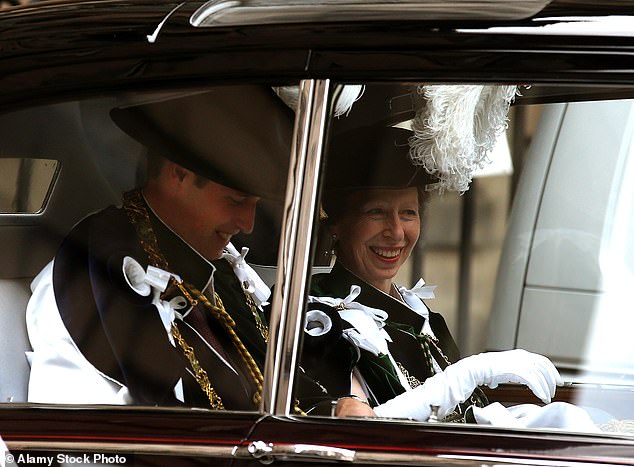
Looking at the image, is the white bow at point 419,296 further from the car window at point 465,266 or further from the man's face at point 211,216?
the man's face at point 211,216

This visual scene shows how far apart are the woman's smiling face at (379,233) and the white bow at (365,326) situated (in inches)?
2.1

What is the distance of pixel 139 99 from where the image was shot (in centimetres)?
200

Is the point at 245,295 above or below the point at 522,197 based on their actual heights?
below

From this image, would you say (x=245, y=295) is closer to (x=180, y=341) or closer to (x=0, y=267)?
(x=180, y=341)

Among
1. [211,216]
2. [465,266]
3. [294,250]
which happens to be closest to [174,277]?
[211,216]

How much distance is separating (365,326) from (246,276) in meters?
0.26

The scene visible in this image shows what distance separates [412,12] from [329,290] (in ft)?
1.80

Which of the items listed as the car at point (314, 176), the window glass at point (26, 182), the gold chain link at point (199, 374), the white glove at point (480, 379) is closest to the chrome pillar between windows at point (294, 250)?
the car at point (314, 176)

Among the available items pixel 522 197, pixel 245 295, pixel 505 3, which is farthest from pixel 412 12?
pixel 245 295

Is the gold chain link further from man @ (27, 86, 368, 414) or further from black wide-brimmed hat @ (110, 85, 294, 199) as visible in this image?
black wide-brimmed hat @ (110, 85, 294, 199)

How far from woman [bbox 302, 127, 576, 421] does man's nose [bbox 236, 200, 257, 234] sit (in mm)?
143

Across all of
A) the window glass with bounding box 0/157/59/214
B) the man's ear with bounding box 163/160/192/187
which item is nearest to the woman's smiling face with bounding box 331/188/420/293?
the man's ear with bounding box 163/160/192/187

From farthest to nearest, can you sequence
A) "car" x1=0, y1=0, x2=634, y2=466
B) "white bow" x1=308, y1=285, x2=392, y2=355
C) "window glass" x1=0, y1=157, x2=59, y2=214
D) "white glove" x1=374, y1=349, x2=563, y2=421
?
1. "window glass" x1=0, y1=157, x2=59, y2=214
2. "white bow" x1=308, y1=285, x2=392, y2=355
3. "white glove" x1=374, y1=349, x2=563, y2=421
4. "car" x1=0, y1=0, x2=634, y2=466

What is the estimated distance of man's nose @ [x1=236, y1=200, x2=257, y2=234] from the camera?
196 cm
